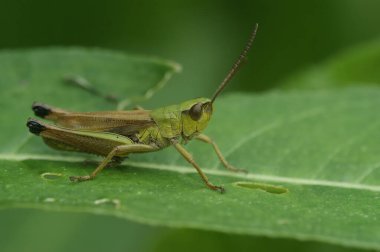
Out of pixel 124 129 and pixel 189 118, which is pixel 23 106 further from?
pixel 189 118

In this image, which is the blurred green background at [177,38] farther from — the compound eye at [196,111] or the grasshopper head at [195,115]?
the compound eye at [196,111]

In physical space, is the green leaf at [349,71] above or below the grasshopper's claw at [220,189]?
above

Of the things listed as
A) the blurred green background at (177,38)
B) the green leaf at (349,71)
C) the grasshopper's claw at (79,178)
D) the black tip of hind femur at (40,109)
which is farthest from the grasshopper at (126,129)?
the green leaf at (349,71)

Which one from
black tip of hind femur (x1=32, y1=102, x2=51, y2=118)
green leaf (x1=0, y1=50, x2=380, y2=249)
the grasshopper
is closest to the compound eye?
the grasshopper

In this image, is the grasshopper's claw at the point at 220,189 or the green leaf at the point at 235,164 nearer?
the green leaf at the point at 235,164

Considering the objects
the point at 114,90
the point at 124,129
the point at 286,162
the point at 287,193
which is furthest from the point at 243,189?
the point at 114,90

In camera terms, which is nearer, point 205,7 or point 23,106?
point 23,106

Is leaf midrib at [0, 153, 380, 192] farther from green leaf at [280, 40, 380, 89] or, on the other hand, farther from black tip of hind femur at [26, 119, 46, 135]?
green leaf at [280, 40, 380, 89]
